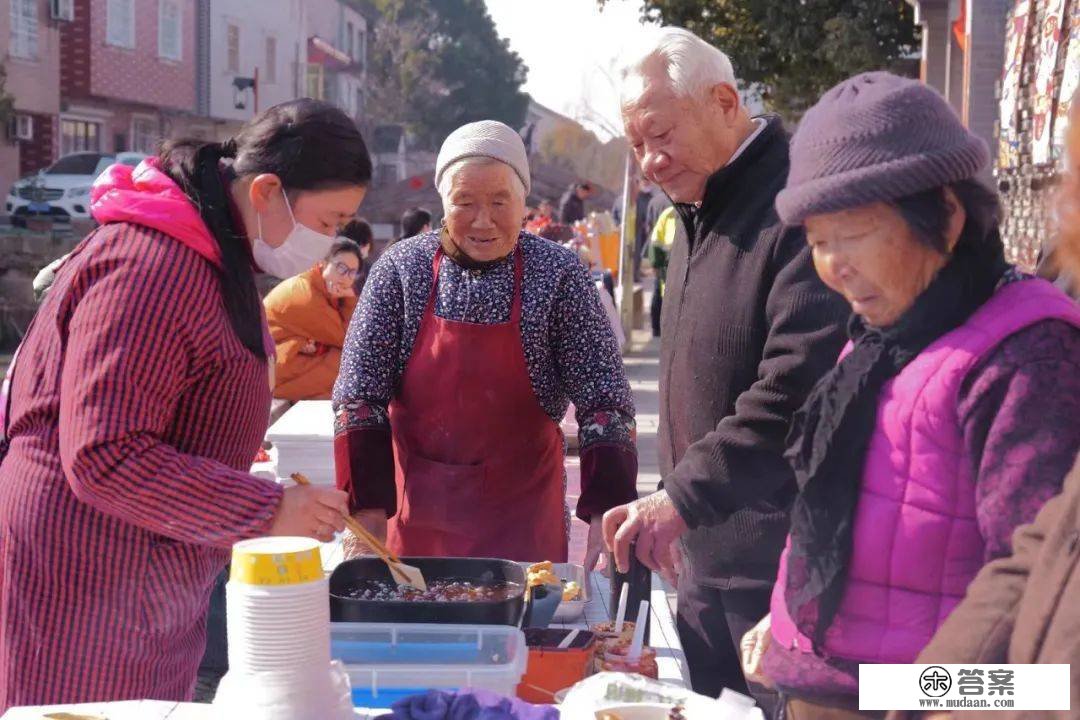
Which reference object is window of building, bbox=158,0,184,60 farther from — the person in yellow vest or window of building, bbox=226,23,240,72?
the person in yellow vest

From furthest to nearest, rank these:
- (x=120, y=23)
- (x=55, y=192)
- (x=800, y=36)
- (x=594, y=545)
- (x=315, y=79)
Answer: (x=315, y=79) < (x=120, y=23) < (x=55, y=192) < (x=800, y=36) < (x=594, y=545)

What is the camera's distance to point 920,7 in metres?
9.42

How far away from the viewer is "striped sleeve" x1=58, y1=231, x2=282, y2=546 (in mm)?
1993

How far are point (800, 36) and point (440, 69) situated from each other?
36334 mm

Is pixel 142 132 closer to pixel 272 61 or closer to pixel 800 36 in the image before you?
pixel 272 61

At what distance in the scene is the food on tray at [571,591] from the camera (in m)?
2.48

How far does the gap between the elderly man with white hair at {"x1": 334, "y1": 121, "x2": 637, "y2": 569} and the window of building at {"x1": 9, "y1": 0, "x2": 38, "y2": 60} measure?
1093 inches

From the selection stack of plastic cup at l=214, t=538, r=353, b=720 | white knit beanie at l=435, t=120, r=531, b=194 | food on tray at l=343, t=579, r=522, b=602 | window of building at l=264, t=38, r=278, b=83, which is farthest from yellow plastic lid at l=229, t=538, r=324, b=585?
window of building at l=264, t=38, r=278, b=83

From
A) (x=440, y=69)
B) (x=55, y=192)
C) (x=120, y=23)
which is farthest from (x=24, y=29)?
(x=440, y=69)

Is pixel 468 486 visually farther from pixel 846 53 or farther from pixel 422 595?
pixel 846 53

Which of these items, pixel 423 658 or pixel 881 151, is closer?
pixel 881 151

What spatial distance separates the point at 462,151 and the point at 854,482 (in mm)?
1538

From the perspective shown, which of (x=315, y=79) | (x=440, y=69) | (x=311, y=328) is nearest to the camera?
(x=311, y=328)

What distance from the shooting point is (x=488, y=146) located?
114 inches
